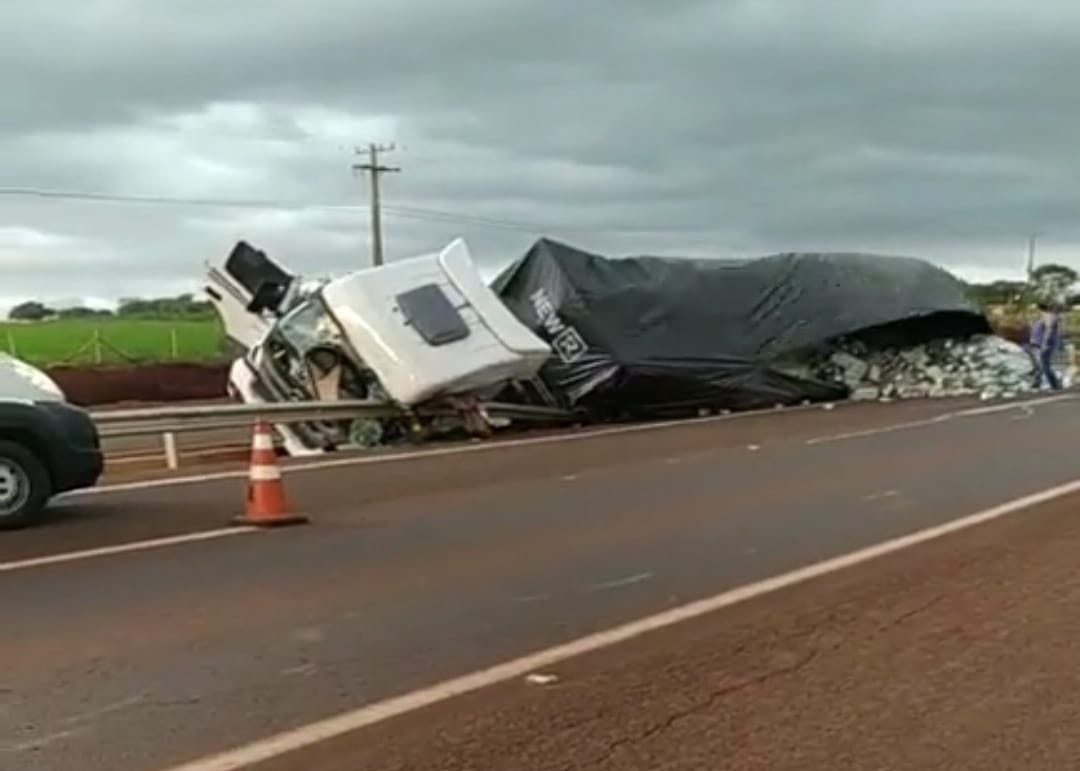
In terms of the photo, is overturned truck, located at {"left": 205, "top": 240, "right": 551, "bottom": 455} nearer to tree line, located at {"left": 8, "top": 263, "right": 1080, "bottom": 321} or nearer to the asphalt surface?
the asphalt surface

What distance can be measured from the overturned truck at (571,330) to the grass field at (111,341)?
68.9 feet

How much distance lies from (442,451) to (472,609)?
33.2 ft

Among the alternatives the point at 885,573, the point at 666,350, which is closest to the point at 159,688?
the point at 885,573

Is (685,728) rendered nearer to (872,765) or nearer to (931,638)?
(872,765)

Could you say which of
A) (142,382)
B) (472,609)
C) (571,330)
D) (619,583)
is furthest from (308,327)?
(142,382)

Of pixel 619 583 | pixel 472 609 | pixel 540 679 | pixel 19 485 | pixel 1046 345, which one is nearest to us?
pixel 540 679

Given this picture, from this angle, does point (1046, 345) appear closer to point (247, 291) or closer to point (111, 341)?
point (247, 291)

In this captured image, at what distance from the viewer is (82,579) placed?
352 inches

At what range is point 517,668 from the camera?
22.1ft

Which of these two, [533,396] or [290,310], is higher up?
[290,310]

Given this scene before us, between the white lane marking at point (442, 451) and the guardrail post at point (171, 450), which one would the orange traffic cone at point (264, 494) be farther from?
the guardrail post at point (171, 450)

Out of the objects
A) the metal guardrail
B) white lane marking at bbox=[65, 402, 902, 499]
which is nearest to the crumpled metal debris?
white lane marking at bbox=[65, 402, 902, 499]

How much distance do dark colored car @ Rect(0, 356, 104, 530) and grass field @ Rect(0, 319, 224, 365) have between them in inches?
1283

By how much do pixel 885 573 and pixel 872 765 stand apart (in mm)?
3923
